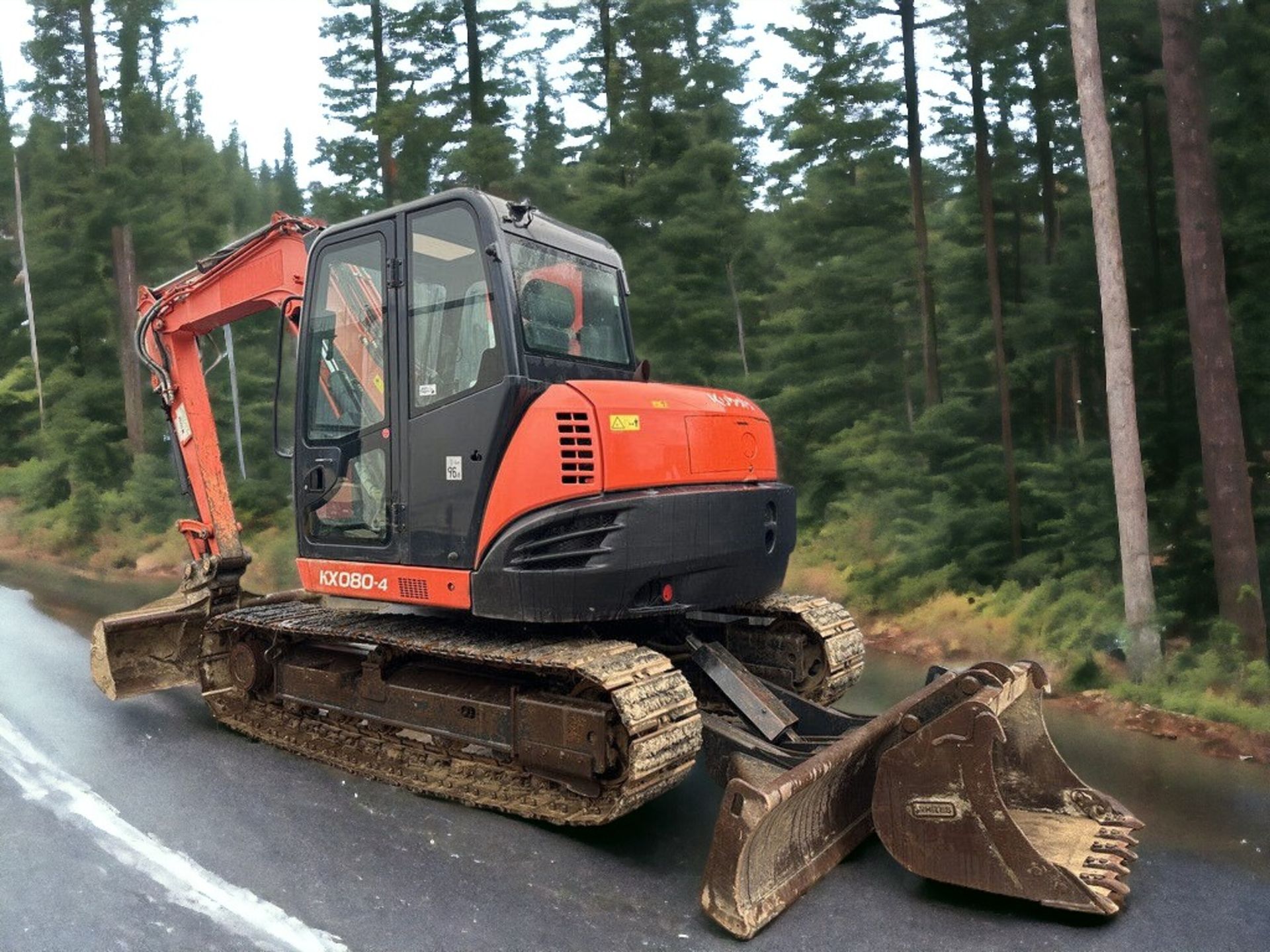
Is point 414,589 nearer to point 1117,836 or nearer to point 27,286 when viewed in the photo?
point 1117,836

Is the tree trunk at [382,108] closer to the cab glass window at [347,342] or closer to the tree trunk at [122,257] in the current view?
the tree trunk at [122,257]

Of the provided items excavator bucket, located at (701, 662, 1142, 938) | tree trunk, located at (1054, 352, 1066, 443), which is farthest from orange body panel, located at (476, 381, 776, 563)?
tree trunk, located at (1054, 352, 1066, 443)

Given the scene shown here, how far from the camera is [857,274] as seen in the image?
51.9 feet

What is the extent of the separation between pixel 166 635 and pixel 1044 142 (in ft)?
40.7

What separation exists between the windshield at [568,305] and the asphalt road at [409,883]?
2.64 metres

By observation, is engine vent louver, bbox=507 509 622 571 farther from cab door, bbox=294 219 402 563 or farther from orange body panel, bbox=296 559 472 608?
cab door, bbox=294 219 402 563

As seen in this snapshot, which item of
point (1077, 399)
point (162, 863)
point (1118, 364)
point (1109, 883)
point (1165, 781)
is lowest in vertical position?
point (1165, 781)

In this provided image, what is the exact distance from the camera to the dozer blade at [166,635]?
6.80 m

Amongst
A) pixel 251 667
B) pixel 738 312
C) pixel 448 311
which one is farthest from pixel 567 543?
pixel 738 312

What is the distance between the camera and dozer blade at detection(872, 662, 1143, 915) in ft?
13.0

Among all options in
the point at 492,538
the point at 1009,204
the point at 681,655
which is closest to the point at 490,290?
the point at 492,538

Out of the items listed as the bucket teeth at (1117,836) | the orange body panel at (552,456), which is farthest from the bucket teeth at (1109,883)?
the orange body panel at (552,456)

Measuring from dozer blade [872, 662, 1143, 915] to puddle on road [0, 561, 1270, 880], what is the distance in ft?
2.11

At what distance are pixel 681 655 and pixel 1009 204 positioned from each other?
401 inches
